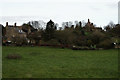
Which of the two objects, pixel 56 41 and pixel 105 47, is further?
pixel 56 41

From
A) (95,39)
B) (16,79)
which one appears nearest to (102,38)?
(95,39)

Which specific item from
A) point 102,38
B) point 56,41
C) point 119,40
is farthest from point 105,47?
point 56,41

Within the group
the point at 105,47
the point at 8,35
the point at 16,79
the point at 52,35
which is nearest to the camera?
the point at 16,79

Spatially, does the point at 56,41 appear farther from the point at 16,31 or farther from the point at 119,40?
the point at 16,31

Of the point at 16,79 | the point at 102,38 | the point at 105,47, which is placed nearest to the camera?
the point at 16,79

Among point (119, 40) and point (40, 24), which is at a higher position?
point (40, 24)

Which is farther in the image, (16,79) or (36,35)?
(36,35)

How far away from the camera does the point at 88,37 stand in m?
43.2

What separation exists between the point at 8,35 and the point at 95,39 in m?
39.0

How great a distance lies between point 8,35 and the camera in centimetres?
6850

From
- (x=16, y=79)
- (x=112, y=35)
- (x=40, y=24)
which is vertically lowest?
(x=16, y=79)

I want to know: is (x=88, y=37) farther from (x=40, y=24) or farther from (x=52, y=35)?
(x=40, y=24)

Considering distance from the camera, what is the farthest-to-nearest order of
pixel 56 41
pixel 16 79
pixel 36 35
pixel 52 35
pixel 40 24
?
1. pixel 40 24
2. pixel 36 35
3. pixel 52 35
4. pixel 56 41
5. pixel 16 79

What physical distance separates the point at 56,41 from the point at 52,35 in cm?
722
